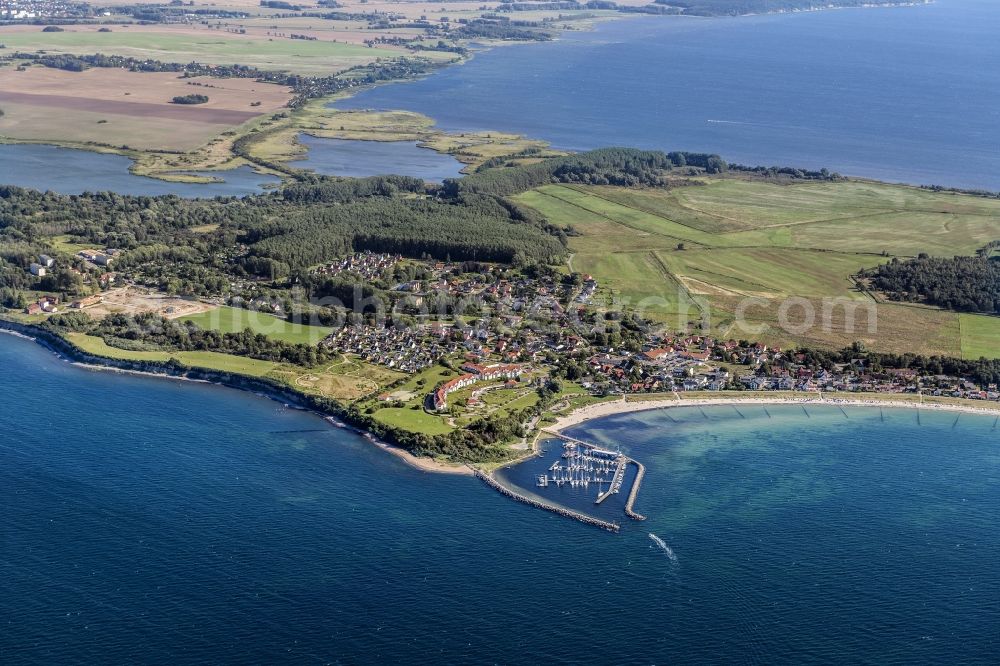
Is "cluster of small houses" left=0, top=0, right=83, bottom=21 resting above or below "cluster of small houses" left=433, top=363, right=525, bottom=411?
above

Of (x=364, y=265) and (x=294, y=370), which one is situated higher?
(x=364, y=265)

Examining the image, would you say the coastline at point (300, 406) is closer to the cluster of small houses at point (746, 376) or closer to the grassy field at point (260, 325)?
the grassy field at point (260, 325)

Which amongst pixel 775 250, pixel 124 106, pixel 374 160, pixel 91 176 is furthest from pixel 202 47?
pixel 775 250

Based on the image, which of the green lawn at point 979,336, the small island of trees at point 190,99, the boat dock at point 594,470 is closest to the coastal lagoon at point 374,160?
the small island of trees at point 190,99

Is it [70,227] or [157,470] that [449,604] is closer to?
[157,470]

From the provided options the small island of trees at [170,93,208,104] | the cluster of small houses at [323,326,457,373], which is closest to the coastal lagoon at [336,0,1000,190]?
the small island of trees at [170,93,208,104]

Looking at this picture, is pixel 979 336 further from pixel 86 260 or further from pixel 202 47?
pixel 202 47

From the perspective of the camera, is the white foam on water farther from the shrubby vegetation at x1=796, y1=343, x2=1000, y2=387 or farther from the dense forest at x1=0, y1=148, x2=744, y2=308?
the dense forest at x1=0, y1=148, x2=744, y2=308

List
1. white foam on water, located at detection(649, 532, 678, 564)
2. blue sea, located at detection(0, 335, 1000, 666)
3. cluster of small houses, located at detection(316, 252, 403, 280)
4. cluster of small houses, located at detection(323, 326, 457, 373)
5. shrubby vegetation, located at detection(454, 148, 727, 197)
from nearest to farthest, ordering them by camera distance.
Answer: blue sea, located at detection(0, 335, 1000, 666)
white foam on water, located at detection(649, 532, 678, 564)
cluster of small houses, located at detection(323, 326, 457, 373)
cluster of small houses, located at detection(316, 252, 403, 280)
shrubby vegetation, located at detection(454, 148, 727, 197)
